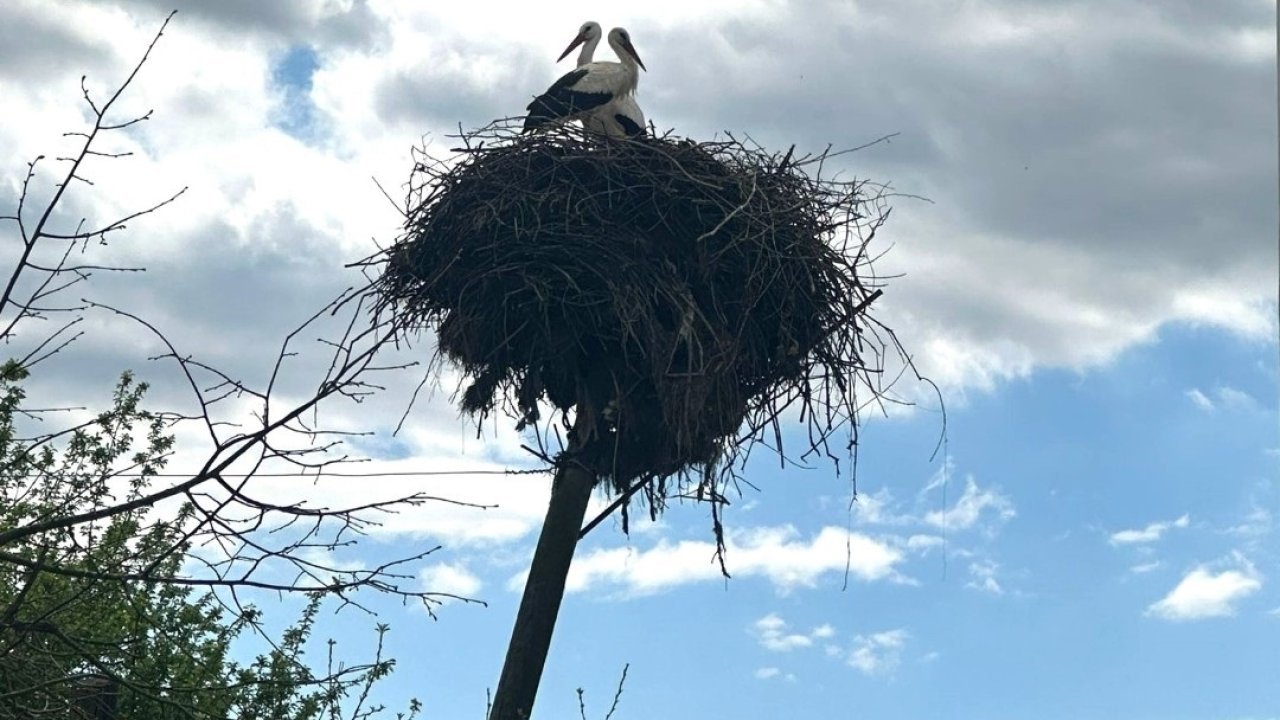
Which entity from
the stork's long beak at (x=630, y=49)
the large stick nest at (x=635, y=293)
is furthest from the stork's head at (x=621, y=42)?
the large stick nest at (x=635, y=293)

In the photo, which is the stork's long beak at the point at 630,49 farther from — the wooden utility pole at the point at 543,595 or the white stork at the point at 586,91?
the wooden utility pole at the point at 543,595

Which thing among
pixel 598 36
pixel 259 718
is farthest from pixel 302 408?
pixel 598 36

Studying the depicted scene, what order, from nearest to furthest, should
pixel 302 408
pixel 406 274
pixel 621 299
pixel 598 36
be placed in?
pixel 302 408, pixel 621 299, pixel 406 274, pixel 598 36

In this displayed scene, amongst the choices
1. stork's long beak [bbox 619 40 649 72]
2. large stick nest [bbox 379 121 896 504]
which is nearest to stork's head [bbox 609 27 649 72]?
stork's long beak [bbox 619 40 649 72]

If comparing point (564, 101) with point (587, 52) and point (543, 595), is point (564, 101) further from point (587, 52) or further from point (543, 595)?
point (543, 595)

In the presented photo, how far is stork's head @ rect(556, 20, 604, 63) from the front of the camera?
11.0 metres

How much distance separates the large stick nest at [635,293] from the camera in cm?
679

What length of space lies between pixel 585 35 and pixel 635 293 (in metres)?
4.99

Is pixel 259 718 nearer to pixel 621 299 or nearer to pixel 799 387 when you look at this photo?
pixel 621 299

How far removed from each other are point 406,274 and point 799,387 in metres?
2.08

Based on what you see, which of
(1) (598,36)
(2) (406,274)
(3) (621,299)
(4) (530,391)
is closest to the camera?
(3) (621,299)

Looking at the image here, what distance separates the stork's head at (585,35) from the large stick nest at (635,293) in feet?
12.2

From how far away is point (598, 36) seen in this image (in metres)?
11.0

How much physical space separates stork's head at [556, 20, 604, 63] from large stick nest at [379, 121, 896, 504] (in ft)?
12.2
